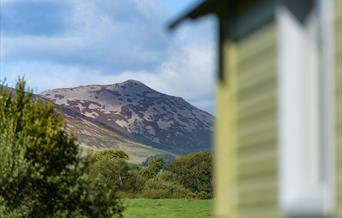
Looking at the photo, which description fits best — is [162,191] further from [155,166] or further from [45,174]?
[155,166]

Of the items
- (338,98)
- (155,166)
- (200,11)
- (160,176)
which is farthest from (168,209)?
(155,166)

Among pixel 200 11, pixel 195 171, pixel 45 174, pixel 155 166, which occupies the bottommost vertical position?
pixel 200 11

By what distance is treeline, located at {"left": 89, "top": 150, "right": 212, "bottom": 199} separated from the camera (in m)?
91.4

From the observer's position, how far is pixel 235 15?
888 centimetres

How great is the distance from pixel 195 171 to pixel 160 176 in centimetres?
1151

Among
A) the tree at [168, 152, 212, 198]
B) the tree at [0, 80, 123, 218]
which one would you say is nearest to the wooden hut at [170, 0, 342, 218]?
the tree at [0, 80, 123, 218]

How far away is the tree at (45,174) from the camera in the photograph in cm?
3959

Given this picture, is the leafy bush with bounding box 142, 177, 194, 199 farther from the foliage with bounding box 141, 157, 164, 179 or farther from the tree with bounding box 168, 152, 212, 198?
the foliage with bounding box 141, 157, 164, 179

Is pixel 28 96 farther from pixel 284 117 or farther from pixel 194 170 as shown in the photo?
pixel 194 170

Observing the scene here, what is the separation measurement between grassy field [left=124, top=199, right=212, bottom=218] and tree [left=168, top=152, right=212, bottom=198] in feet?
145

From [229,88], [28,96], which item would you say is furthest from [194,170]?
[229,88]

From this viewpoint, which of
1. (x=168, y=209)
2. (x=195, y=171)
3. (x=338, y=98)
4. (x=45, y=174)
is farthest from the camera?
(x=195, y=171)

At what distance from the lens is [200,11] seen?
918 cm

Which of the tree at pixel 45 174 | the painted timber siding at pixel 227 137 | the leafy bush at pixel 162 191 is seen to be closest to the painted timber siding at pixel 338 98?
the painted timber siding at pixel 227 137
